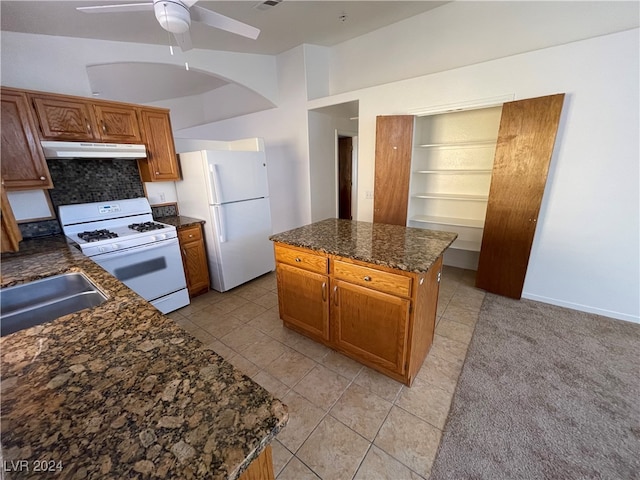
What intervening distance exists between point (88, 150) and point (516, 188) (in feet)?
12.8

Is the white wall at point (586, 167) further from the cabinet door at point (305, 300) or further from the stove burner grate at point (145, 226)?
the stove burner grate at point (145, 226)

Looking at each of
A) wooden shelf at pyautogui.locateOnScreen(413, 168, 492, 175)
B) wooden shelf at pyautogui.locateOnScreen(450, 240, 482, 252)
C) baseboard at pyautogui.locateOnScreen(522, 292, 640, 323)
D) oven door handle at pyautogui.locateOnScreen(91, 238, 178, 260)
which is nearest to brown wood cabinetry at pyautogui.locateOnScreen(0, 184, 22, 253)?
oven door handle at pyautogui.locateOnScreen(91, 238, 178, 260)

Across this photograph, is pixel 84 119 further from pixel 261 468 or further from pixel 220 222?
pixel 261 468

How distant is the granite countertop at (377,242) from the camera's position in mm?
1554

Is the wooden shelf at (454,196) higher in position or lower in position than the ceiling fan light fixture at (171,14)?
lower

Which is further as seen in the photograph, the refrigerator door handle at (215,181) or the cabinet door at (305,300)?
the refrigerator door handle at (215,181)

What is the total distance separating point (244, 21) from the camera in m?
2.78

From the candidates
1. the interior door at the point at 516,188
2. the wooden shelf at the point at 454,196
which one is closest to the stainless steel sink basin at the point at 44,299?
the interior door at the point at 516,188

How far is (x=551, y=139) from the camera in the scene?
2305 millimetres

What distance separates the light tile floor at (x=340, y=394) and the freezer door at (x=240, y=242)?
0.49m

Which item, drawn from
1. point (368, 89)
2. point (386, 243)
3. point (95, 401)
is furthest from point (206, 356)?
point (368, 89)

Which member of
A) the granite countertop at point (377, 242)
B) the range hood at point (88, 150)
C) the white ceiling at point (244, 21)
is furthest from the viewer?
the range hood at point (88, 150)

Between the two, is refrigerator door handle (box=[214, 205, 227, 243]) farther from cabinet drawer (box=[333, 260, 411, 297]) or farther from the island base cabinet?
the island base cabinet

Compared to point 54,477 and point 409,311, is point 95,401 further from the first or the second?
point 409,311
